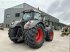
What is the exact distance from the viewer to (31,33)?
220 inches

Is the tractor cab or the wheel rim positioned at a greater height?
the tractor cab

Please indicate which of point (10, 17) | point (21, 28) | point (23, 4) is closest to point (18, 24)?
point (21, 28)

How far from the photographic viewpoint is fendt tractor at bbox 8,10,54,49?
220 inches

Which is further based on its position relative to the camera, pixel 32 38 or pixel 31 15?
pixel 31 15

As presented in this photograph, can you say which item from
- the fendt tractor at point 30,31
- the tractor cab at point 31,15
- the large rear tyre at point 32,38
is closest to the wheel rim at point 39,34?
the fendt tractor at point 30,31

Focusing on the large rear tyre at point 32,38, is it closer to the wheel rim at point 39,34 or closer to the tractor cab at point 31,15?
the wheel rim at point 39,34

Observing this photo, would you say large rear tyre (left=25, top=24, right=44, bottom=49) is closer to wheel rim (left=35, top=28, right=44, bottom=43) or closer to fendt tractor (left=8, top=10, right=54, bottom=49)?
fendt tractor (left=8, top=10, right=54, bottom=49)

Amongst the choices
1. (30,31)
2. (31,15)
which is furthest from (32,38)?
(31,15)

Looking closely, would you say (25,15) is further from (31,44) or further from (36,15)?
(31,44)

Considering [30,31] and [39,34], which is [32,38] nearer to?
[30,31]

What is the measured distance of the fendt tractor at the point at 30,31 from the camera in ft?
18.4

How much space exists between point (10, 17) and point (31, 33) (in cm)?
2607

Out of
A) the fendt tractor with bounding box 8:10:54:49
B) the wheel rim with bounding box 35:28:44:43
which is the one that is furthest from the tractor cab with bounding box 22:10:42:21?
the wheel rim with bounding box 35:28:44:43

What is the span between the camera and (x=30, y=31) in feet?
18.4
